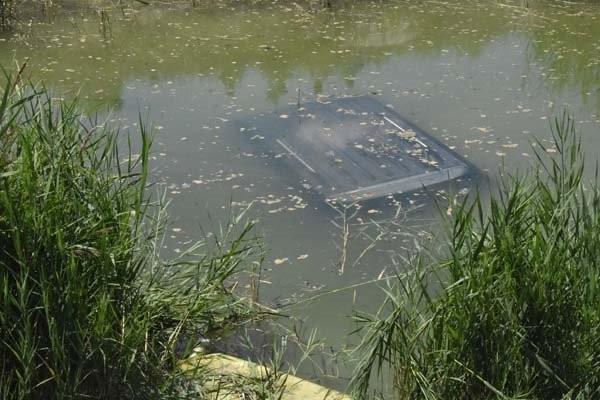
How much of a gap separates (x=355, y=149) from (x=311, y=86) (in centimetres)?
103

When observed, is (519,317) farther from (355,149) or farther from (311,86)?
(311,86)

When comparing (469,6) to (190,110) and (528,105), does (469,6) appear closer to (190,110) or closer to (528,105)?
(528,105)

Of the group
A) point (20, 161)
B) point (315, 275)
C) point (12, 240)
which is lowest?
point (315, 275)

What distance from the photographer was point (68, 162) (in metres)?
2.22

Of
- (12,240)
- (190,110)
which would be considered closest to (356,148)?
(190,110)

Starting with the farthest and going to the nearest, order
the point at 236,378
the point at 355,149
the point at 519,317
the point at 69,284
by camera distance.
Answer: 1. the point at 355,149
2. the point at 236,378
3. the point at 519,317
4. the point at 69,284

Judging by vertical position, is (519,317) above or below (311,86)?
above

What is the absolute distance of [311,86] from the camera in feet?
16.8

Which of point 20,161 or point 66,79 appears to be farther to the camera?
point 66,79

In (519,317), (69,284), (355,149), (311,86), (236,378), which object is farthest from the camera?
(311,86)

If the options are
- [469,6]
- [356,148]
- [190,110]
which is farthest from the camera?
[469,6]

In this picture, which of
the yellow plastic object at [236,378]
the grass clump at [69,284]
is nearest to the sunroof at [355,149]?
the yellow plastic object at [236,378]

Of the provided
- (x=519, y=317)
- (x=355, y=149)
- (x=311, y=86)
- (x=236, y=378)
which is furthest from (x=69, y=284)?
(x=311, y=86)

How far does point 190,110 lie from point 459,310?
9.53ft
